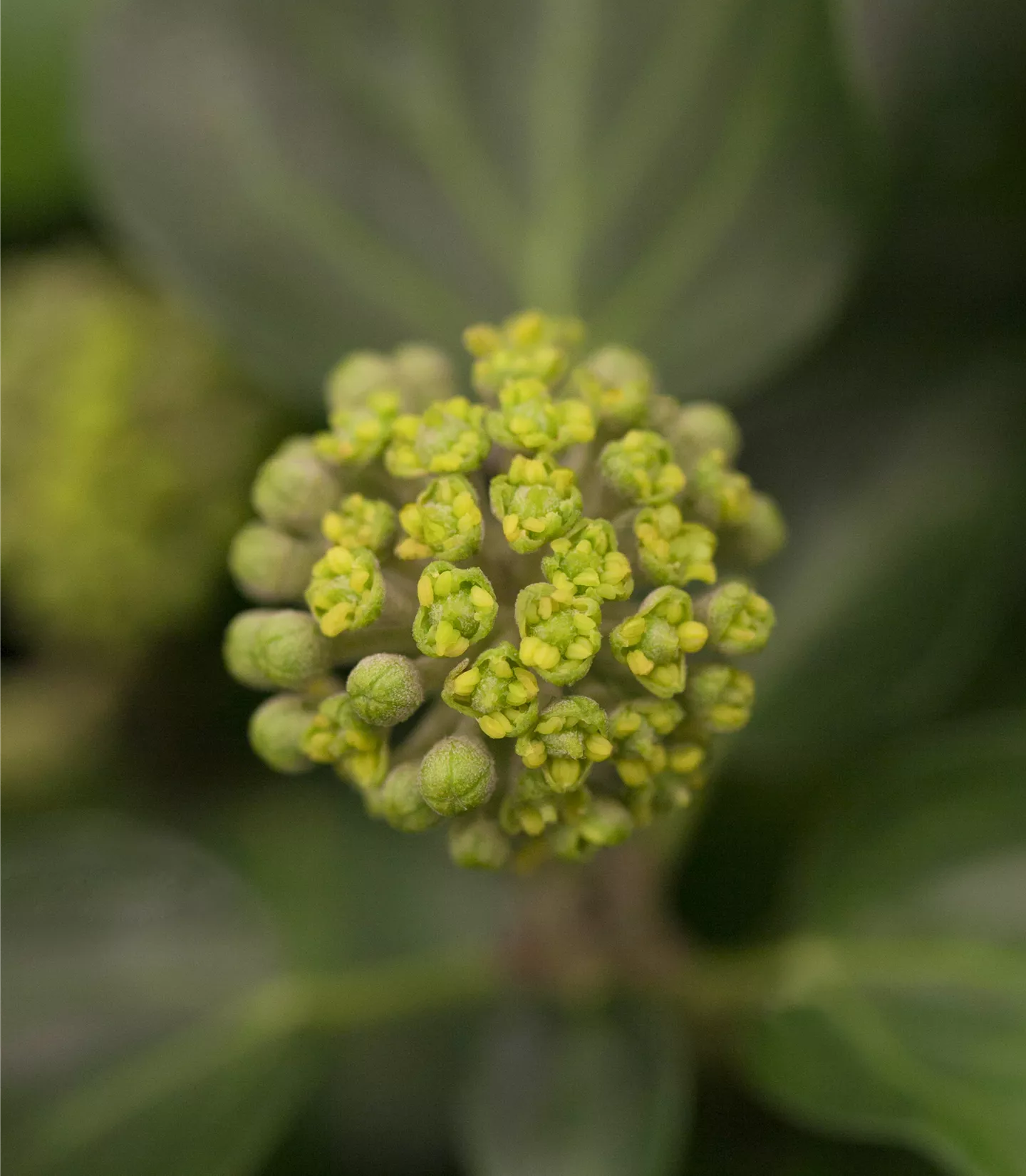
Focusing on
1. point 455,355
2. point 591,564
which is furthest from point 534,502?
point 455,355

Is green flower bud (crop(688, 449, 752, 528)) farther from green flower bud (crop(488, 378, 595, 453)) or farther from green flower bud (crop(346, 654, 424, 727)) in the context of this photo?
green flower bud (crop(346, 654, 424, 727))

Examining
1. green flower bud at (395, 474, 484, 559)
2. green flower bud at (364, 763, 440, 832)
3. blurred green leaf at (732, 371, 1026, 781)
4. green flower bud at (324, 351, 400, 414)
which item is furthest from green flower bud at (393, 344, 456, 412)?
blurred green leaf at (732, 371, 1026, 781)

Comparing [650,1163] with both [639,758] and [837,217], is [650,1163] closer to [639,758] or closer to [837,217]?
[639,758]

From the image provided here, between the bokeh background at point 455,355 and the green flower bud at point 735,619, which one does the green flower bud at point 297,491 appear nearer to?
the green flower bud at point 735,619

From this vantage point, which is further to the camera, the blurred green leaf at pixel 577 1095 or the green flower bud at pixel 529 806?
the blurred green leaf at pixel 577 1095

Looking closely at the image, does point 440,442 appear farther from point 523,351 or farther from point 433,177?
point 433,177

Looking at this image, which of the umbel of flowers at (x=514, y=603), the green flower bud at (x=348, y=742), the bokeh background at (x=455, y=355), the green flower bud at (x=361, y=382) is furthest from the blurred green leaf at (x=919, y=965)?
the green flower bud at (x=361, y=382)

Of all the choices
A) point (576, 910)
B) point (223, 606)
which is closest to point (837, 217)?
point (576, 910)
